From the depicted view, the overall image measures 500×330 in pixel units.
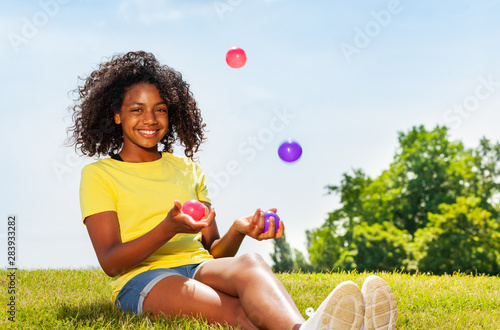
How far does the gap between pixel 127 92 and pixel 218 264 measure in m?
1.48

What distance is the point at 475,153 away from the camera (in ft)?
78.9

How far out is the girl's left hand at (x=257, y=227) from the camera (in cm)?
308

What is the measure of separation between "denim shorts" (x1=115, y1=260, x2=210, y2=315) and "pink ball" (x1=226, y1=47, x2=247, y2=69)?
127 inches

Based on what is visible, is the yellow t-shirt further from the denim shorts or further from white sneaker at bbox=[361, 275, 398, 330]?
white sneaker at bbox=[361, 275, 398, 330]

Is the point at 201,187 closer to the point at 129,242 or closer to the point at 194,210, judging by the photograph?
the point at 194,210

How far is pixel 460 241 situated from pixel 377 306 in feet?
65.9

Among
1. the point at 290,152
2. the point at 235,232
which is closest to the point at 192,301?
the point at 235,232

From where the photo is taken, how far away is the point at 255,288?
279 cm

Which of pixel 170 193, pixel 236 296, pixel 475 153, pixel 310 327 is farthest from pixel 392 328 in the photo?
pixel 475 153

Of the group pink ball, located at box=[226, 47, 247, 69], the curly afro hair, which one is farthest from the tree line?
the curly afro hair

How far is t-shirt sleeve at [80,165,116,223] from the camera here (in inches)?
128

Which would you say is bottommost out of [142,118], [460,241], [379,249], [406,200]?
[379,249]

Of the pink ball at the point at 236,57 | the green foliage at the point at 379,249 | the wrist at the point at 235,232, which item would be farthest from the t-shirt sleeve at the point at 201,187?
the green foliage at the point at 379,249

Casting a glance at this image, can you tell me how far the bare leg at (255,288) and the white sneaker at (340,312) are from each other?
165 millimetres
